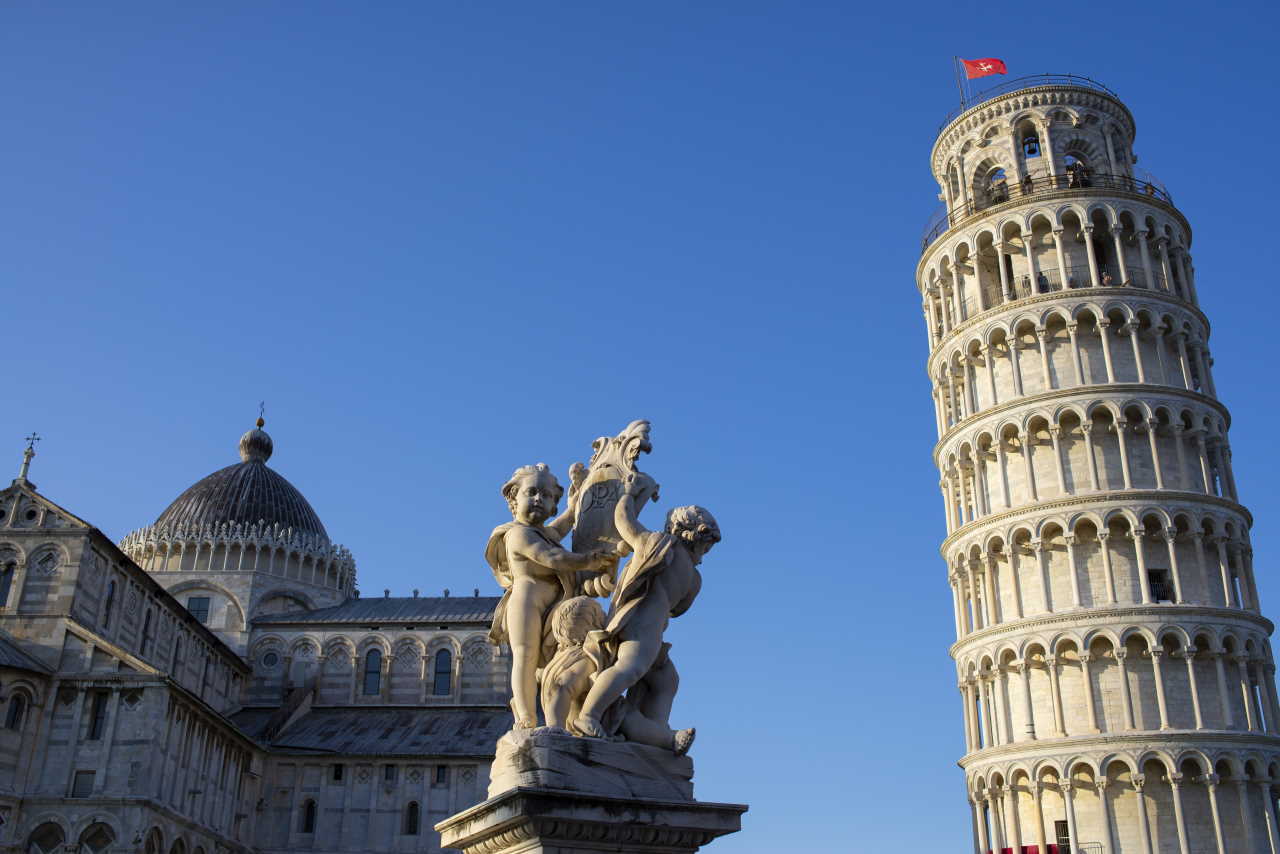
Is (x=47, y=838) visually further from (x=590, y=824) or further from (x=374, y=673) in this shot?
(x=590, y=824)

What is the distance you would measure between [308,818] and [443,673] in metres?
10.4

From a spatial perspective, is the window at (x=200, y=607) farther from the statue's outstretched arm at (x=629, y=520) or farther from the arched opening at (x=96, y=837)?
the statue's outstretched arm at (x=629, y=520)

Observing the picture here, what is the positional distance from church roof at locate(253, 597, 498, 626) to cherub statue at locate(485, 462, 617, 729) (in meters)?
53.0

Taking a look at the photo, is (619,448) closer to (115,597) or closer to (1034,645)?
(1034,645)

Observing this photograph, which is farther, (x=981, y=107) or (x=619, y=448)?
(x=981, y=107)

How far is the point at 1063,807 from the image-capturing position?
38438mm

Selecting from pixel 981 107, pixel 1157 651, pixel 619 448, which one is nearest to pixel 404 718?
pixel 1157 651

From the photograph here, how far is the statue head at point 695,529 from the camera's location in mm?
7137

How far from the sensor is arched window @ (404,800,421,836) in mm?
51062

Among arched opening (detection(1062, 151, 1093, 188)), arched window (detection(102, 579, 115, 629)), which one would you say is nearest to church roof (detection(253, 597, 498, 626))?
arched window (detection(102, 579, 115, 629))

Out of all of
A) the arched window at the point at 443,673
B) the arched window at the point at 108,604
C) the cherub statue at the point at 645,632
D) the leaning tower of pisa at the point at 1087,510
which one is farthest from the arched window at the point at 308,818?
the cherub statue at the point at 645,632

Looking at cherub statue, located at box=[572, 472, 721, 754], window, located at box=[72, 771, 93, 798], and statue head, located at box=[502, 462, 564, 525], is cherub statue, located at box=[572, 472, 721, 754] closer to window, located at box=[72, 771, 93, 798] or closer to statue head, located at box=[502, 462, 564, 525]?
statue head, located at box=[502, 462, 564, 525]

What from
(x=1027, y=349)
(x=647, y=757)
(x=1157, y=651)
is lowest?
(x=647, y=757)

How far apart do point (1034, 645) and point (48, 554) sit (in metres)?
37.3
